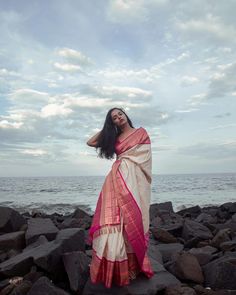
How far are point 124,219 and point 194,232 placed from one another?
13.6ft

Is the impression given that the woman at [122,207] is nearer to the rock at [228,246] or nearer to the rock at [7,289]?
the rock at [7,289]

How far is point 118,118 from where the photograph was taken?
477cm

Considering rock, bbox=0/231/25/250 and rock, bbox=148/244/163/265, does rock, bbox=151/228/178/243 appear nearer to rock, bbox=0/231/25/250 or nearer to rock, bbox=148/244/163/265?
rock, bbox=148/244/163/265

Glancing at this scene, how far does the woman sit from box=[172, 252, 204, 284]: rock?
0.76m

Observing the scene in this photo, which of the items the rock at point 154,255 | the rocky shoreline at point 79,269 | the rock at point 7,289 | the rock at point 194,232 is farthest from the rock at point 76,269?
the rock at point 194,232

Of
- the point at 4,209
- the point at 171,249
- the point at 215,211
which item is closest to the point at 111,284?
the point at 171,249

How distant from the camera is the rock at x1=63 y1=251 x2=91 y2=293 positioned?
4.75 m

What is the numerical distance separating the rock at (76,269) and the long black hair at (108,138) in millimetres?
1403

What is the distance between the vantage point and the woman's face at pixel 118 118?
188 inches

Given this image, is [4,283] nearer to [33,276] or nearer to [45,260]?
Result: [33,276]

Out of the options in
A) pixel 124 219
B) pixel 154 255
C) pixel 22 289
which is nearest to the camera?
pixel 124 219

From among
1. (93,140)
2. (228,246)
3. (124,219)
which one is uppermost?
(93,140)

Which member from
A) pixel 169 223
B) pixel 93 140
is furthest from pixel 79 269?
pixel 169 223

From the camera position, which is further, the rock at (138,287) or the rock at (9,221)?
the rock at (9,221)
